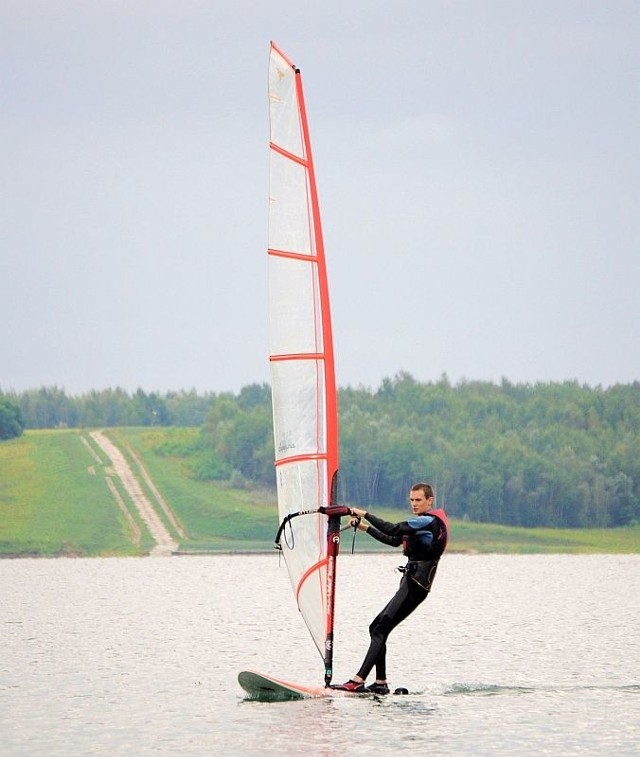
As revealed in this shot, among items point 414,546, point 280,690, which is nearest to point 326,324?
point 414,546

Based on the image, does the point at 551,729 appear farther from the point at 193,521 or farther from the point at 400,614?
the point at 193,521

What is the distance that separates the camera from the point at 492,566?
8212cm

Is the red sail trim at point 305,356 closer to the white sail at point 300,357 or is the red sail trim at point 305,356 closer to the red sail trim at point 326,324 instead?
the white sail at point 300,357

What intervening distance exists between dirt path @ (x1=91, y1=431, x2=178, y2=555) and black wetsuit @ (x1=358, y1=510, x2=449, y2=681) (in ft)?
267

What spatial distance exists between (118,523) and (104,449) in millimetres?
35748

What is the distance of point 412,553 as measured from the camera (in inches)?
720

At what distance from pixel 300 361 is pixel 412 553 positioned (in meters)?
2.98

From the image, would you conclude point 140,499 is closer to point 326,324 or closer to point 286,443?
point 286,443

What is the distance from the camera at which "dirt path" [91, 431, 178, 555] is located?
104m

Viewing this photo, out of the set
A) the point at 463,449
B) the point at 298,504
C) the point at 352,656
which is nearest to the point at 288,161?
the point at 298,504

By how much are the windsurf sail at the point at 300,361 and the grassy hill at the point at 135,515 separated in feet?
268

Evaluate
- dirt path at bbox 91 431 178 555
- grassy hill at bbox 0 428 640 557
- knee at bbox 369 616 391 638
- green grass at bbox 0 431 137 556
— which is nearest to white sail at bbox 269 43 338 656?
knee at bbox 369 616 391 638

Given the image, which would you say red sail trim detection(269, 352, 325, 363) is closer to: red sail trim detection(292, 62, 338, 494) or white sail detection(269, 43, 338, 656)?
white sail detection(269, 43, 338, 656)

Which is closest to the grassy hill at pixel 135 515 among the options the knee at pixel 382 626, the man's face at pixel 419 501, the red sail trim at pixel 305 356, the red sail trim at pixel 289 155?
the red sail trim at pixel 305 356
